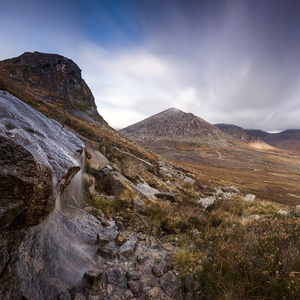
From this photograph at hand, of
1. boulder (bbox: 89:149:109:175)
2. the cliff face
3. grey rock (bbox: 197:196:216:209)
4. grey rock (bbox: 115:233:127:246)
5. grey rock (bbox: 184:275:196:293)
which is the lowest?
grey rock (bbox: 197:196:216:209)

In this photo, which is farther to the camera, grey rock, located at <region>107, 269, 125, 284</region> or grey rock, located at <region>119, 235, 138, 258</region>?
grey rock, located at <region>119, 235, 138, 258</region>

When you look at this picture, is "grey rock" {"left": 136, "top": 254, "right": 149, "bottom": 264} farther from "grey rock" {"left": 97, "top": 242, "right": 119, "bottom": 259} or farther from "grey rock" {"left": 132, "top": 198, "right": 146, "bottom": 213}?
"grey rock" {"left": 132, "top": 198, "right": 146, "bottom": 213}

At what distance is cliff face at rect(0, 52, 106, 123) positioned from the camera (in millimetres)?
52406

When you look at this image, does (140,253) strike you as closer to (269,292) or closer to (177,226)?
(177,226)

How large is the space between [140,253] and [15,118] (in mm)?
5663

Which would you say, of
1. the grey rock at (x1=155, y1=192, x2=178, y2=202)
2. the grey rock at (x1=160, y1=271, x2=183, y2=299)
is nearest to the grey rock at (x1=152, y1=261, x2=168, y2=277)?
the grey rock at (x1=160, y1=271, x2=183, y2=299)

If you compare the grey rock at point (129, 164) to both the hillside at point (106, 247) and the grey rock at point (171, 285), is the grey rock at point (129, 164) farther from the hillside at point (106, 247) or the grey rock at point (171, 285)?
the grey rock at point (171, 285)

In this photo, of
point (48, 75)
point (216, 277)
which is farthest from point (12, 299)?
point (48, 75)

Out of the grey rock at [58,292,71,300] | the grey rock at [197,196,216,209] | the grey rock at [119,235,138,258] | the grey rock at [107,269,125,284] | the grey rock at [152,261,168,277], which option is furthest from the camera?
the grey rock at [197,196,216,209]

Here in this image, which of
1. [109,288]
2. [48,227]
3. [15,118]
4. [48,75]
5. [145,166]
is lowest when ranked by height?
[109,288]

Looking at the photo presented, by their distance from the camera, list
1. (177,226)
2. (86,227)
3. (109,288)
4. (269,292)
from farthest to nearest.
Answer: (177,226) → (86,227) → (109,288) → (269,292)

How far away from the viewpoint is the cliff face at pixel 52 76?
52.4 meters

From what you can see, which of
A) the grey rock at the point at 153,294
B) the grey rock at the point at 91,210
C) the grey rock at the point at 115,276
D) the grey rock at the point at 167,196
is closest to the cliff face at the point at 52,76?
the grey rock at the point at 167,196

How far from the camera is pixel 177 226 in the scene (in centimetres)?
668
